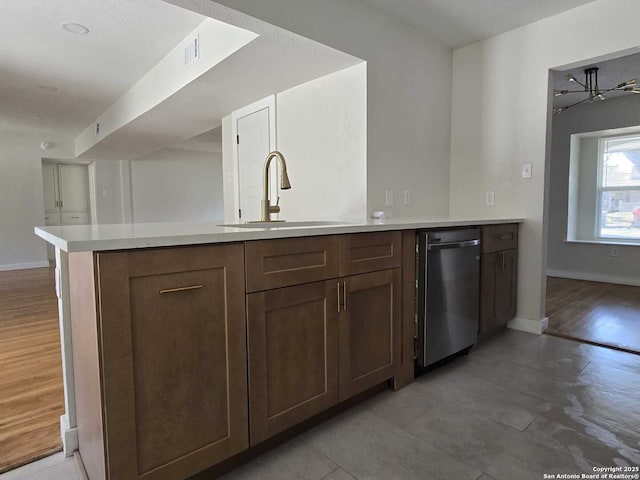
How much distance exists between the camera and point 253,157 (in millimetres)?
3834

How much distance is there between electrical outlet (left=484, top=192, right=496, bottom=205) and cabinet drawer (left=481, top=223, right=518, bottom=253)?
330mm

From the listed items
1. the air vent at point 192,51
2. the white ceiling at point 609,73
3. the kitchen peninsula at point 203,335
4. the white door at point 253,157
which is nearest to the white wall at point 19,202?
the white door at point 253,157

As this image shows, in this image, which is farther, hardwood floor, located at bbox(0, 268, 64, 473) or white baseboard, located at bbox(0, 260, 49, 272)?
white baseboard, located at bbox(0, 260, 49, 272)

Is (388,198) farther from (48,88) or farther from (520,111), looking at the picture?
(48,88)

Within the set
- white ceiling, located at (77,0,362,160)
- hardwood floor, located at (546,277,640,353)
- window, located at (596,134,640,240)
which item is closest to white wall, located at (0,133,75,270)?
white ceiling, located at (77,0,362,160)

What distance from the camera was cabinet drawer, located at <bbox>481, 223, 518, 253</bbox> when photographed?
2.59 meters

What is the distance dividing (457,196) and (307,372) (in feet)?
8.29

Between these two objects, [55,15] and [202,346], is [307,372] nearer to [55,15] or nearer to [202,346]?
[202,346]

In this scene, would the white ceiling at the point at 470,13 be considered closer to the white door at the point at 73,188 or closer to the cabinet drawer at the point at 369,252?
the cabinet drawer at the point at 369,252

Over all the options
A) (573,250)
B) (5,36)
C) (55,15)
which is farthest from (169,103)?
(573,250)

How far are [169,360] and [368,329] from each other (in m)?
0.97

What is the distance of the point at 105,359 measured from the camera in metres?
1.04

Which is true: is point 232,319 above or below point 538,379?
above

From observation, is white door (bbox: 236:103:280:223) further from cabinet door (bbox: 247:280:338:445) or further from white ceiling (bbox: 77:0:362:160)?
cabinet door (bbox: 247:280:338:445)
